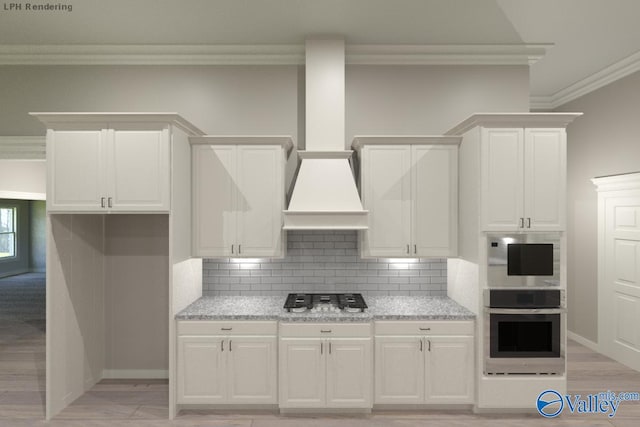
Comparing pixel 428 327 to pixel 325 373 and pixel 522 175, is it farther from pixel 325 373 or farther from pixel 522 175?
pixel 522 175

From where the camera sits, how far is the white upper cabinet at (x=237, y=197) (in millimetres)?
3730

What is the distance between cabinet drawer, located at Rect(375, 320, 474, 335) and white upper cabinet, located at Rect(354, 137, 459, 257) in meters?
0.63

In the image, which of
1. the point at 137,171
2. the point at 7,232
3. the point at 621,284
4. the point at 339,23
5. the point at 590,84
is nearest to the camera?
the point at 137,171

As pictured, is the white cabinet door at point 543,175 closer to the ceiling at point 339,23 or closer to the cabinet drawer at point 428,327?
the cabinet drawer at point 428,327

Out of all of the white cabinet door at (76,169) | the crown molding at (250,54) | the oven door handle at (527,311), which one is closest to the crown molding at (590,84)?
the crown molding at (250,54)

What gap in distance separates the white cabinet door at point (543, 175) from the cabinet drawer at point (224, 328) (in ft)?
8.01

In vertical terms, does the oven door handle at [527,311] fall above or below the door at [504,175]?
below

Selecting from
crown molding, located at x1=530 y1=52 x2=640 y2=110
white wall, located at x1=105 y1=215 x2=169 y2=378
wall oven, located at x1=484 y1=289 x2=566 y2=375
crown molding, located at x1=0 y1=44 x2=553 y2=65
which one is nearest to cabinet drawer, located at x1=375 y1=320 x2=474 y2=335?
wall oven, located at x1=484 y1=289 x2=566 y2=375

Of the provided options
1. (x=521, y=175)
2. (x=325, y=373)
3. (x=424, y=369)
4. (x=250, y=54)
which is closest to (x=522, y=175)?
(x=521, y=175)

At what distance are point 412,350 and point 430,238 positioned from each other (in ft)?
3.41

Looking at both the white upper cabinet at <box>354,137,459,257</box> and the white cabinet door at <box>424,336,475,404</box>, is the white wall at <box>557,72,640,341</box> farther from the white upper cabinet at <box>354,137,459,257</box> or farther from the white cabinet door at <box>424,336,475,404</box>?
the white cabinet door at <box>424,336,475,404</box>

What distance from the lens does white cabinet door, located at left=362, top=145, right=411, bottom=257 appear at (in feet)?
12.2

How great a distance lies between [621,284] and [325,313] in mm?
3764

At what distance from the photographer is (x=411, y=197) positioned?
3.73 meters
